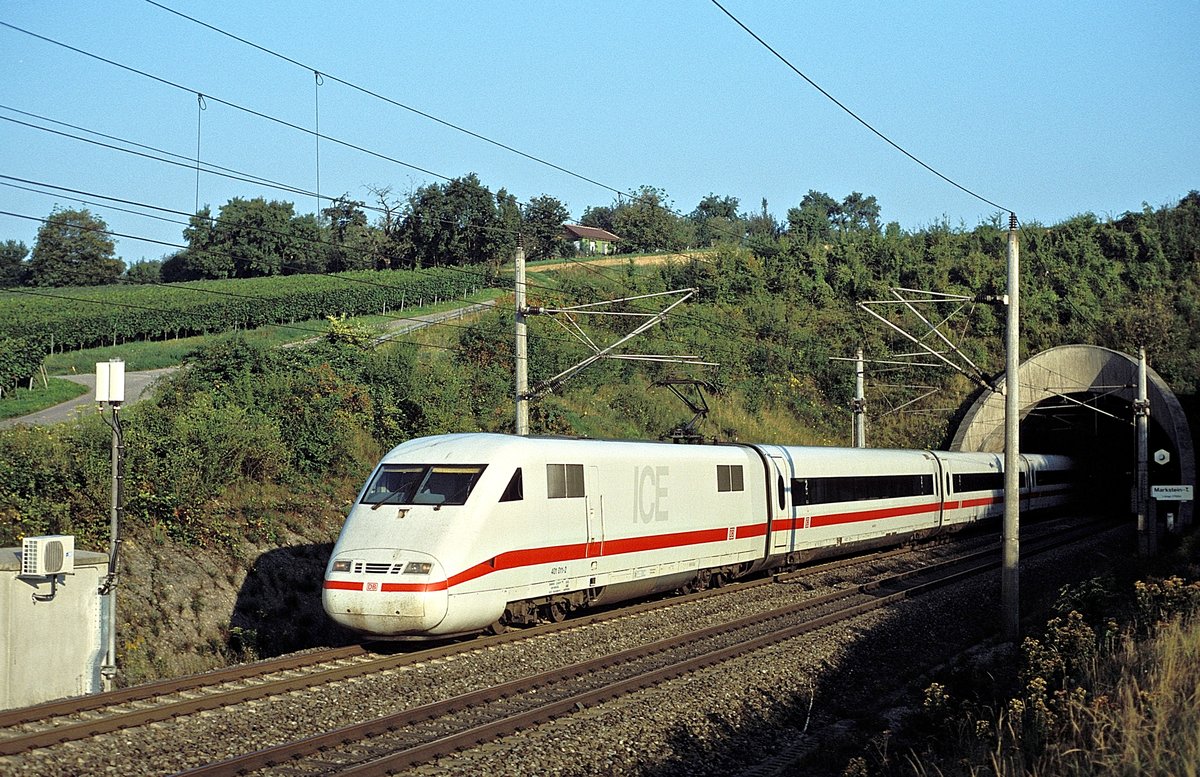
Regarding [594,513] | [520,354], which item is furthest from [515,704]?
[520,354]

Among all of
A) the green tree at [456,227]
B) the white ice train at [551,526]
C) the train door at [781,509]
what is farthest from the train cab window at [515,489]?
the green tree at [456,227]

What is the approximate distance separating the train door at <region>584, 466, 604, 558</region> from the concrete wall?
7.13m

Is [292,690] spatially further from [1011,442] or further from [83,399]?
[83,399]

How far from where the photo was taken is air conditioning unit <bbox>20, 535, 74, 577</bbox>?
1258 cm

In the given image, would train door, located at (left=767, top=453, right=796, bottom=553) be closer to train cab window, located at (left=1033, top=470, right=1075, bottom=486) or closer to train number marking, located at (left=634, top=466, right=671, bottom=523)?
train number marking, located at (left=634, top=466, right=671, bottom=523)

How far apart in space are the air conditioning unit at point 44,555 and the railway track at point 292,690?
6.65 ft

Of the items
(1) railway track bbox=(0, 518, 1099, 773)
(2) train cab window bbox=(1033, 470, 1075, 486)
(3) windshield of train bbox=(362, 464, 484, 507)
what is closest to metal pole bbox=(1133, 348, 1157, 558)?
(2) train cab window bbox=(1033, 470, 1075, 486)

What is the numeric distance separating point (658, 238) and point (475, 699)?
74765mm

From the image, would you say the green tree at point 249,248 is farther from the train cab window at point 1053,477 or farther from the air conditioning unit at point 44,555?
the air conditioning unit at point 44,555

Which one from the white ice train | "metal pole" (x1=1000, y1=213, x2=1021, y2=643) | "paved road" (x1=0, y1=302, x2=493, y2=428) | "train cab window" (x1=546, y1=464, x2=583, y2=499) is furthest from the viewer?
"paved road" (x1=0, y1=302, x2=493, y2=428)

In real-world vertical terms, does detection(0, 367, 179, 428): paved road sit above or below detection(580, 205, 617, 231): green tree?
below

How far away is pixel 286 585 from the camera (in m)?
21.3

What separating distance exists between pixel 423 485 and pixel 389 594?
6.67ft

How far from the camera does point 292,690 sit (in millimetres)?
12391
